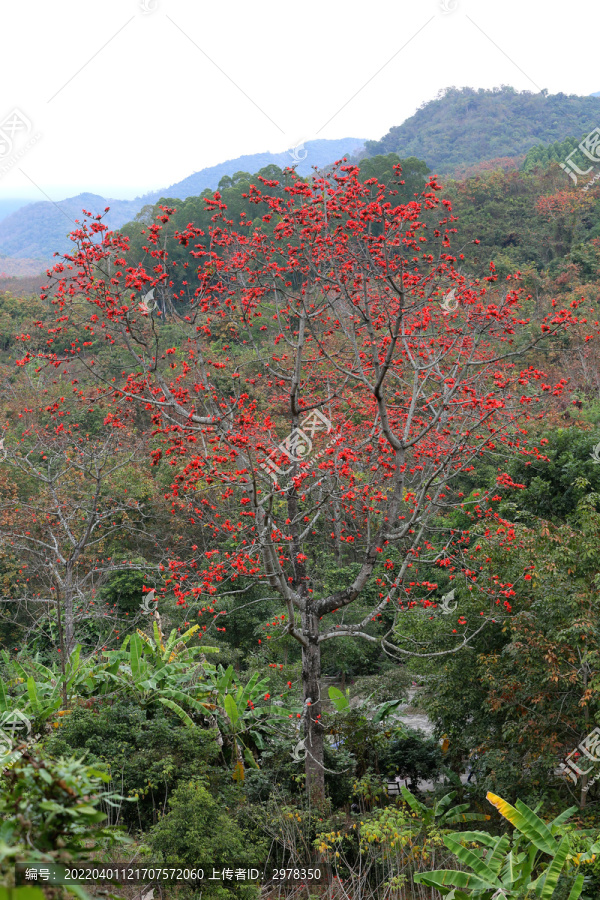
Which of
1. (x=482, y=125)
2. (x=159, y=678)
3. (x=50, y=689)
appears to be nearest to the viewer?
(x=159, y=678)

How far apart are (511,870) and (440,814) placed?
219 cm

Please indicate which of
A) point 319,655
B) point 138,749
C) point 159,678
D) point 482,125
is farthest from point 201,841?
point 482,125

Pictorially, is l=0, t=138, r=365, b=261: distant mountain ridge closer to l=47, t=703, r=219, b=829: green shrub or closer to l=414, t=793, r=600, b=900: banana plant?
l=47, t=703, r=219, b=829: green shrub

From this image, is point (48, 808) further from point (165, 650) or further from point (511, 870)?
point (165, 650)

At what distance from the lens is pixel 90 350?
19.8 m

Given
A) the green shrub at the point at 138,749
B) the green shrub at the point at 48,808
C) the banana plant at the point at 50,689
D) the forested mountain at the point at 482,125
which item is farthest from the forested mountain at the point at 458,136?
the green shrub at the point at 48,808

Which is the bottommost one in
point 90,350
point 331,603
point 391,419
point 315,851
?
→ point 315,851

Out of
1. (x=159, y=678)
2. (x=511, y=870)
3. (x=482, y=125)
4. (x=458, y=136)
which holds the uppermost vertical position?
(x=458, y=136)

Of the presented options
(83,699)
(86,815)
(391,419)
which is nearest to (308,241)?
(391,419)

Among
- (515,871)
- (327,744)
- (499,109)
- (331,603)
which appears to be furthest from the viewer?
(499,109)

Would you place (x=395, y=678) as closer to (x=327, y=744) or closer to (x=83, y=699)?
(x=327, y=744)

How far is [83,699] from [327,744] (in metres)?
2.59

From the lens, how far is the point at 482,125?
52438mm

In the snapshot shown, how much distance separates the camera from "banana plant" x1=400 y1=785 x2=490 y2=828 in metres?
5.52
